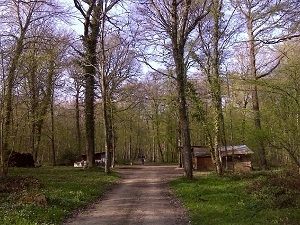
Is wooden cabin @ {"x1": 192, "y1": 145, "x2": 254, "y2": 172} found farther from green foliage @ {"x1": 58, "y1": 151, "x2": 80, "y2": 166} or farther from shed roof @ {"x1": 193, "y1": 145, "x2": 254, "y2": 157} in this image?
green foliage @ {"x1": 58, "y1": 151, "x2": 80, "y2": 166}

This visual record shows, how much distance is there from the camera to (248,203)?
10.5 metres

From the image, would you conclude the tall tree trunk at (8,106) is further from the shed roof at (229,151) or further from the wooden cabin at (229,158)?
the wooden cabin at (229,158)

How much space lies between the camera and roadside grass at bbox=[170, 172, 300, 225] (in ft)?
27.7

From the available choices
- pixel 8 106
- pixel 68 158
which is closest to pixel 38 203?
pixel 8 106

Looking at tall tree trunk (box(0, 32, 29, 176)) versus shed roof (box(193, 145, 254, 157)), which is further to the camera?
Answer: shed roof (box(193, 145, 254, 157))

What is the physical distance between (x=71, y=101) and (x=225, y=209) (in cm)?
3345

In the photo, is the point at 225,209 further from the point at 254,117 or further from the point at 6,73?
the point at 6,73

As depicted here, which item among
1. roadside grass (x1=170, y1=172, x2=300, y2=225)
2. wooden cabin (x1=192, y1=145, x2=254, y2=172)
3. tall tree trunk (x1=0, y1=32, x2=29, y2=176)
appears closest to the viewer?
roadside grass (x1=170, y1=172, x2=300, y2=225)

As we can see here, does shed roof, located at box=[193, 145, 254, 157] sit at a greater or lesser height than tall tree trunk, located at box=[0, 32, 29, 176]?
lesser

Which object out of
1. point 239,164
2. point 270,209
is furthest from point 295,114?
point 239,164

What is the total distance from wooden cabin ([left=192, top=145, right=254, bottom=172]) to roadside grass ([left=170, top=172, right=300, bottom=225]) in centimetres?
1140

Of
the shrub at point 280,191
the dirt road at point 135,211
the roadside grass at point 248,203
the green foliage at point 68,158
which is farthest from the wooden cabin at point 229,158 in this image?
the green foliage at point 68,158

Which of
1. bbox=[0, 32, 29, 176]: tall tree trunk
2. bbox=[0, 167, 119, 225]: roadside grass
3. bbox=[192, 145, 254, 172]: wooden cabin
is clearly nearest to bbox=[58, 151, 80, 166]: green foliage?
bbox=[192, 145, 254, 172]: wooden cabin

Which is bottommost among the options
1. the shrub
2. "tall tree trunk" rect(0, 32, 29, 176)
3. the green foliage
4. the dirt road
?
the dirt road
